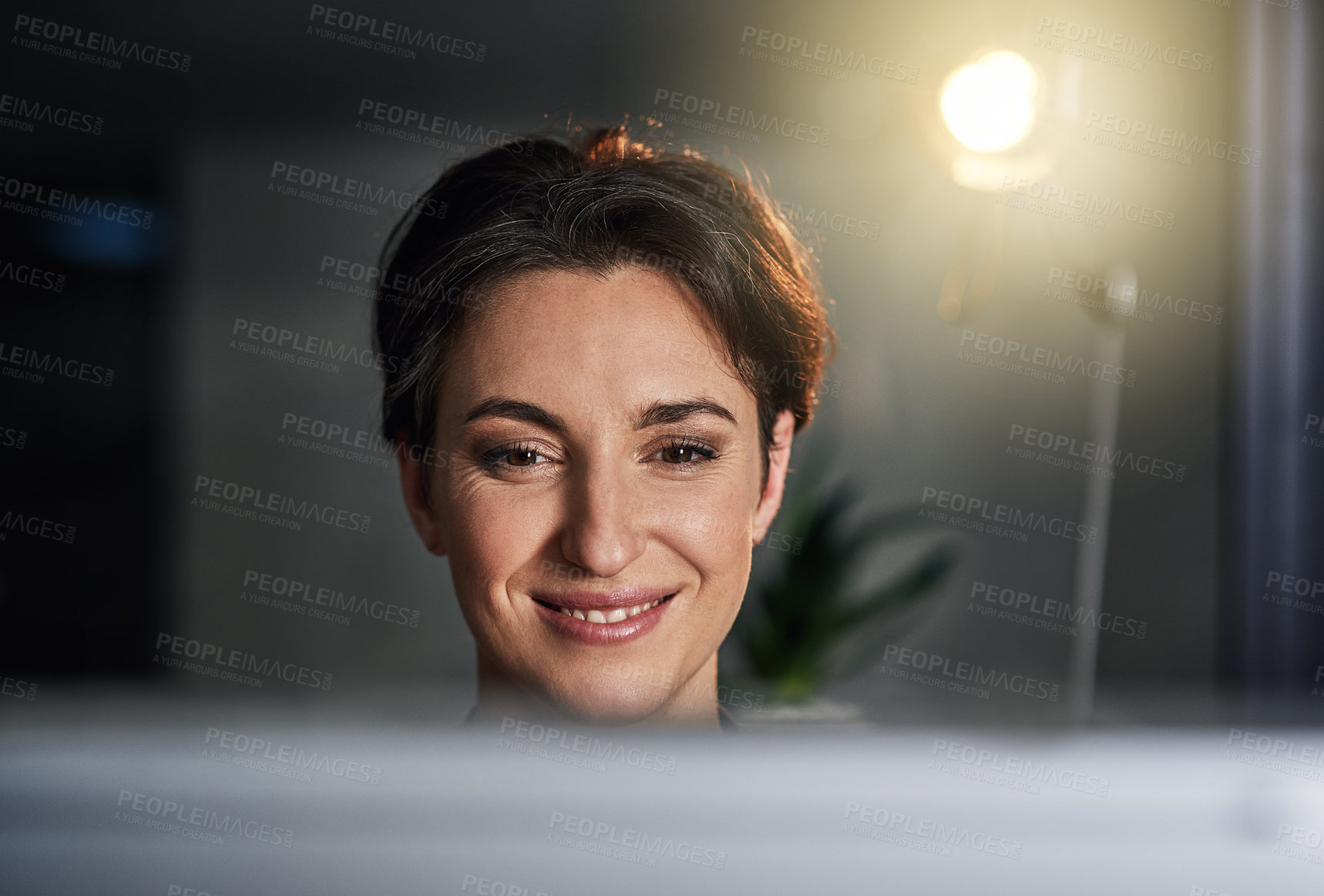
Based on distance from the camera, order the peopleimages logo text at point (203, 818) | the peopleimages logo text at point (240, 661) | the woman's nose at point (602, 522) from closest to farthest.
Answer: the woman's nose at point (602, 522)
the peopleimages logo text at point (203, 818)
the peopleimages logo text at point (240, 661)

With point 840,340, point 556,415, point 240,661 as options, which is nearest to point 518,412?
point 556,415

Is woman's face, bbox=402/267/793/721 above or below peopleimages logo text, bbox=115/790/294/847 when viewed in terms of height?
above

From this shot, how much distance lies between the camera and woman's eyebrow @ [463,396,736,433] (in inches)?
19.3

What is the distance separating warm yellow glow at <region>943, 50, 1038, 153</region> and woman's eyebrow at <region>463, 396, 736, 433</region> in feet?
2.40

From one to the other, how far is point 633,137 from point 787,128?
4.91ft

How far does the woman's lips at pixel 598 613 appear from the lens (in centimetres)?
50

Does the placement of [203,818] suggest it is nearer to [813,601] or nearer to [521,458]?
[521,458]

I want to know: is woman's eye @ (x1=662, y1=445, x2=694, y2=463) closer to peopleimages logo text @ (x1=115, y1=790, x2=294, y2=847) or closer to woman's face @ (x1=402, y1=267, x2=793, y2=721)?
woman's face @ (x1=402, y1=267, x2=793, y2=721)

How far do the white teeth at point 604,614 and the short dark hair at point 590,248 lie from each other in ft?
0.42

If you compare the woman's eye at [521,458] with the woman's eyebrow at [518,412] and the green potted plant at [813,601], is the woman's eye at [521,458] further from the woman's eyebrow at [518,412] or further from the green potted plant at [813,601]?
the green potted plant at [813,601]

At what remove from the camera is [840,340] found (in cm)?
134

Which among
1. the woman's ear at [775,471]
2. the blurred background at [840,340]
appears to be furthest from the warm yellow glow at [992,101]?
the woman's ear at [775,471]

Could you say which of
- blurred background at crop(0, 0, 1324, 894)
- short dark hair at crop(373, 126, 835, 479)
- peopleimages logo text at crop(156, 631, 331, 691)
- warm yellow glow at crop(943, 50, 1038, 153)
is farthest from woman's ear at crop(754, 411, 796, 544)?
peopleimages logo text at crop(156, 631, 331, 691)

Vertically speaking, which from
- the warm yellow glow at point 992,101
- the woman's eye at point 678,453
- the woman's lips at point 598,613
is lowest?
the woman's lips at point 598,613
